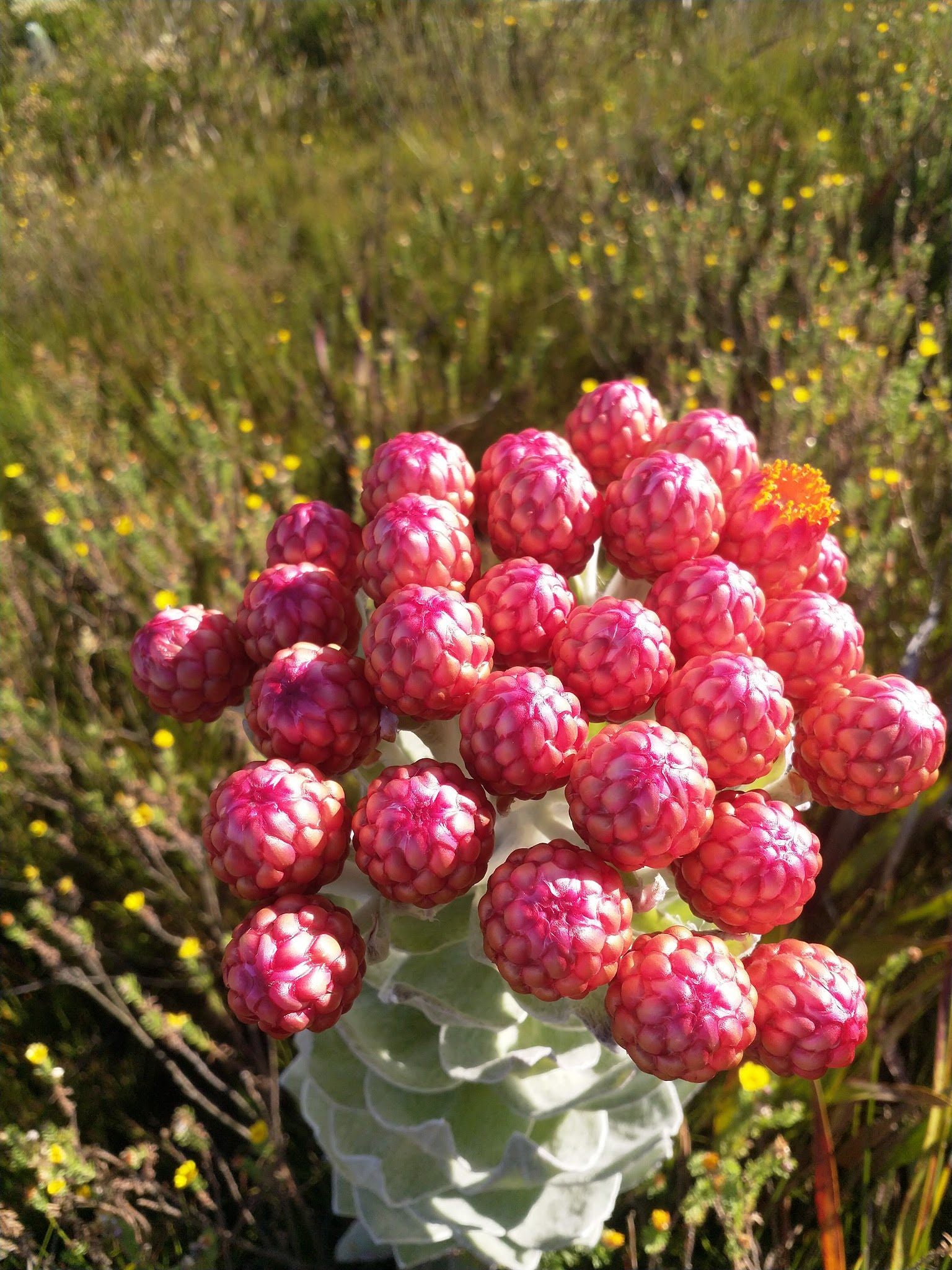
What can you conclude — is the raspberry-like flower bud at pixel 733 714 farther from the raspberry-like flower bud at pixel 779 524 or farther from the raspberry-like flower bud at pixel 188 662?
the raspberry-like flower bud at pixel 188 662

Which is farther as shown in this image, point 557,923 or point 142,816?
point 142,816

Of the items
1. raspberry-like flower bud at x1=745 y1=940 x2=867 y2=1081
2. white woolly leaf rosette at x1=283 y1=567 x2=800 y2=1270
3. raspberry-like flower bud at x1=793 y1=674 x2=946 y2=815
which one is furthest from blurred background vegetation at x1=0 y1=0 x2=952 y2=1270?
raspberry-like flower bud at x1=793 y1=674 x2=946 y2=815

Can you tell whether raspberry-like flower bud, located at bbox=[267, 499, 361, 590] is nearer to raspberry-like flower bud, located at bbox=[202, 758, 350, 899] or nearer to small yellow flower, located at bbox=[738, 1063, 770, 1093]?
raspberry-like flower bud, located at bbox=[202, 758, 350, 899]

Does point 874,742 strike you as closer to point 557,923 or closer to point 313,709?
point 557,923

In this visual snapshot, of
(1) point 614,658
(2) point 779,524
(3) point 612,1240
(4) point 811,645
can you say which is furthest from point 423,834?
(3) point 612,1240

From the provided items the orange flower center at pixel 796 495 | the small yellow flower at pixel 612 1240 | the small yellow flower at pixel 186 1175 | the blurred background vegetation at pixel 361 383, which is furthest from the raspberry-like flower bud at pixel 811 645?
the small yellow flower at pixel 186 1175

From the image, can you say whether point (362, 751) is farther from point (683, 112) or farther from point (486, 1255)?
point (683, 112)
